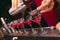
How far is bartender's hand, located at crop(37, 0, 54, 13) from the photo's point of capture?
1.75m

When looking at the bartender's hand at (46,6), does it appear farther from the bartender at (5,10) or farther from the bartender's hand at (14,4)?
the bartender at (5,10)

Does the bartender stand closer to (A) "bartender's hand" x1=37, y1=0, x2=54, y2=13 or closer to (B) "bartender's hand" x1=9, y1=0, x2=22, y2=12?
(B) "bartender's hand" x1=9, y1=0, x2=22, y2=12

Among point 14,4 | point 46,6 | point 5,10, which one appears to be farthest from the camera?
point 5,10

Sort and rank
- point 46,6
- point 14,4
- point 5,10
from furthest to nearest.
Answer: point 5,10 → point 14,4 → point 46,6

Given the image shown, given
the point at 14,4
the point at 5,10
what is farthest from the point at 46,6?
the point at 5,10

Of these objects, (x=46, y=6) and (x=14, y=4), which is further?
(x=14, y=4)

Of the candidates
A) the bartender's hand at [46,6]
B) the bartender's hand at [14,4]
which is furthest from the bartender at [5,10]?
the bartender's hand at [46,6]

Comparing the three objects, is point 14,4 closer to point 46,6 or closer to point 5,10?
point 5,10

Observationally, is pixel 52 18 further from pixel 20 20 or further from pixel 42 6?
pixel 20 20

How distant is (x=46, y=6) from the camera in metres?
1.78

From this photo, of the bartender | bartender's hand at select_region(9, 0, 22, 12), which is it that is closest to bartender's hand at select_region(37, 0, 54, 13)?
bartender's hand at select_region(9, 0, 22, 12)

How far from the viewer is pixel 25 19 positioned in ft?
6.64

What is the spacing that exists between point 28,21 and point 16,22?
20cm

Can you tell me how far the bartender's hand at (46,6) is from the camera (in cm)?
175
